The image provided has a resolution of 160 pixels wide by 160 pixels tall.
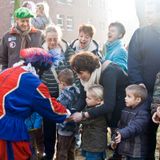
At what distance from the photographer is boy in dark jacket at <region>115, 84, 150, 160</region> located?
3.85m

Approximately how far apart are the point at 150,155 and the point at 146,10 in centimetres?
147

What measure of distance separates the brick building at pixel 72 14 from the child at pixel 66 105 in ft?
87.7

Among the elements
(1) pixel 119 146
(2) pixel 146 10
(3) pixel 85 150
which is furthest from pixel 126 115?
(2) pixel 146 10

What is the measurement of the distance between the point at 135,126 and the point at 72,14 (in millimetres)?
32918

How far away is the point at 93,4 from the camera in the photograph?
1570 inches

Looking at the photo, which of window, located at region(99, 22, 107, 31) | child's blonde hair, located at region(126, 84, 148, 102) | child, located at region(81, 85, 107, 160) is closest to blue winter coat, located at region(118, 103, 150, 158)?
child's blonde hair, located at region(126, 84, 148, 102)

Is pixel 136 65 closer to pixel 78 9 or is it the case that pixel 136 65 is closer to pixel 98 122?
pixel 98 122

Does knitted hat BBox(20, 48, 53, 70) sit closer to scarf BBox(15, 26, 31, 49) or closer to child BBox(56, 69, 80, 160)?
child BBox(56, 69, 80, 160)

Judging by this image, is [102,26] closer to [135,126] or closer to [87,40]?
[87,40]

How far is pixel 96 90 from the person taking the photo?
13.6ft

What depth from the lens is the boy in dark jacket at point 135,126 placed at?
3.85m

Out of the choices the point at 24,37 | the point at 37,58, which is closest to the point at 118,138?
the point at 37,58

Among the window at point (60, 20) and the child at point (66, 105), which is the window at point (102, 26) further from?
the child at point (66, 105)

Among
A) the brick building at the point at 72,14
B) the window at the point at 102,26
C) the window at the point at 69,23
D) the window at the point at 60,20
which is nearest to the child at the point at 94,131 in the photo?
the brick building at the point at 72,14
